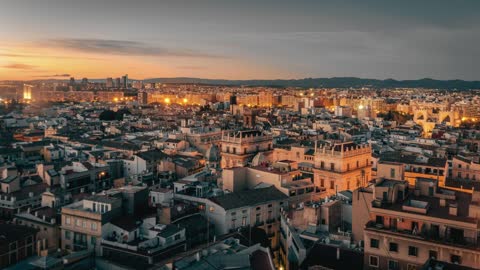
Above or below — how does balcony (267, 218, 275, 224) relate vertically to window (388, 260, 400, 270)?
below

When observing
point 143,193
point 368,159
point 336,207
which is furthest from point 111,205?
point 368,159

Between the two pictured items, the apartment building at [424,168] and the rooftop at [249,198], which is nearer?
the rooftop at [249,198]

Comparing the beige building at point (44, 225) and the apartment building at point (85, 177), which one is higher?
the apartment building at point (85, 177)

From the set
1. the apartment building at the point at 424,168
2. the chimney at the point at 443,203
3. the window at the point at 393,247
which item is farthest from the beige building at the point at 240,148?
the window at the point at 393,247

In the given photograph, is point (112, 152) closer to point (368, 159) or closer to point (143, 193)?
point (143, 193)

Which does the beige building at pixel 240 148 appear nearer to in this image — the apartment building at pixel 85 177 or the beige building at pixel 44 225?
the apartment building at pixel 85 177

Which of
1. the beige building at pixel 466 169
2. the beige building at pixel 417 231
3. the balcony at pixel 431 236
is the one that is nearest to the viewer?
the balcony at pixel 431 236

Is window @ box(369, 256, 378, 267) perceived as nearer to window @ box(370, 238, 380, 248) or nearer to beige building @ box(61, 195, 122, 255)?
window @ box(370, 238, 380, 248)

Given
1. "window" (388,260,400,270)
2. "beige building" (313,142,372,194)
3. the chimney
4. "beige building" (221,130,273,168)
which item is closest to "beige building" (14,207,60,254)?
"window" (388,260,400,270)
